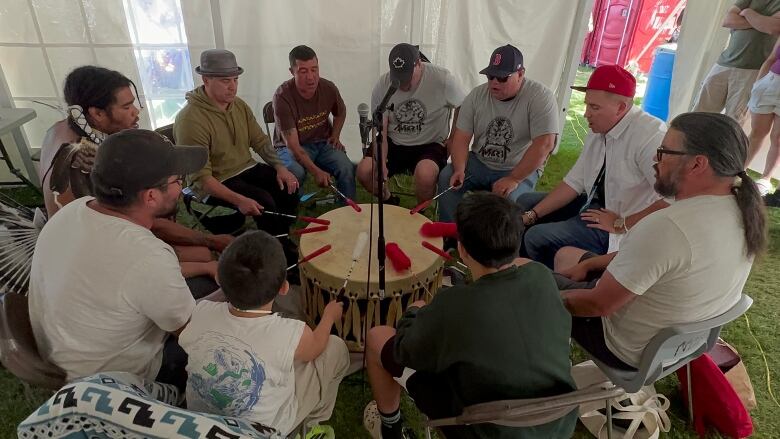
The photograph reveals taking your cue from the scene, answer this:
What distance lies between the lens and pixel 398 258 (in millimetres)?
2021

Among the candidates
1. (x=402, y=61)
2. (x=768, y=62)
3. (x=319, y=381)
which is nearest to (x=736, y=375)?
(x=319, y=381)

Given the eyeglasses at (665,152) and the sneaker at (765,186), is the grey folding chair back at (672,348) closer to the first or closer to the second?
the eyeglasses at (665,152)

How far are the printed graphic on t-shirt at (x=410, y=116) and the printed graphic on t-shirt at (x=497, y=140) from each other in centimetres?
54

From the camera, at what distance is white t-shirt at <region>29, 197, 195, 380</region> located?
1.38 metres

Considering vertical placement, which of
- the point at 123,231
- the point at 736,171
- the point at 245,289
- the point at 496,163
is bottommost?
the point at 496,163

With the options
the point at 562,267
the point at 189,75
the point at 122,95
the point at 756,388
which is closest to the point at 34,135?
the point at 189,75

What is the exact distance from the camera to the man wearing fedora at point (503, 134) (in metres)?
2.88

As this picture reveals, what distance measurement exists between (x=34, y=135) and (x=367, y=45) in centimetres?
281

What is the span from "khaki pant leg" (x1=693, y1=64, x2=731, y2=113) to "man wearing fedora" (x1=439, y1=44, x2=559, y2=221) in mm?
2052

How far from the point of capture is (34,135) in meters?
3.78

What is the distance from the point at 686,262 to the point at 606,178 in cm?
110

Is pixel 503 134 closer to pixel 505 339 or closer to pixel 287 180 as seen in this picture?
pixel 287 180

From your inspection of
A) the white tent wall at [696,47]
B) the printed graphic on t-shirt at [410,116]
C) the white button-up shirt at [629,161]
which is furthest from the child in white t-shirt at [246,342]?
the white tent wall at [696,47]

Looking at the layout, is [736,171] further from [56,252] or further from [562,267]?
[56,252]
